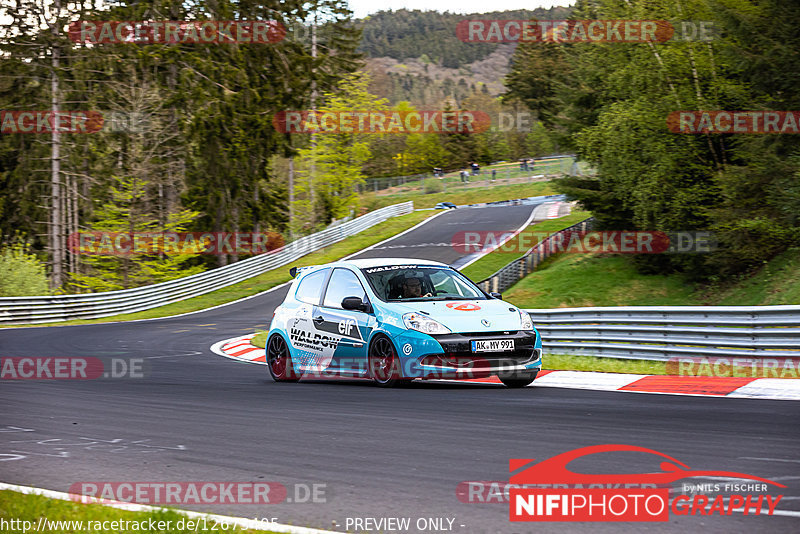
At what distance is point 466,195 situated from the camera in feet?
255

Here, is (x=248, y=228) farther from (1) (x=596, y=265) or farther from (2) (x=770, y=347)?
(2) (x=770, y=347)

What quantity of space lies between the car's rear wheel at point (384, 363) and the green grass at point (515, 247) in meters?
25.6

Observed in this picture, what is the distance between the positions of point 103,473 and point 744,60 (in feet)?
82.1

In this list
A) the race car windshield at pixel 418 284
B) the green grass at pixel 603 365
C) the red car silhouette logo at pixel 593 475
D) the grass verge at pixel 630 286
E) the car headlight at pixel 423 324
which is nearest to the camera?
the red car silhouette logo at pixel 593 475

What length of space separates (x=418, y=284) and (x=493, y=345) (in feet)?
5.67

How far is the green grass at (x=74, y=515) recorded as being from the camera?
4.54 metres

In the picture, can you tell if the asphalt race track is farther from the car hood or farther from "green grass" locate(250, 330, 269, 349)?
"green grass" locate(250, 330, 269, 349)

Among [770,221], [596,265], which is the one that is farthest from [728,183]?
[596,265]

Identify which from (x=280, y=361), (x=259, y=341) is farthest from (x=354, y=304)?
(x=259, y=341)

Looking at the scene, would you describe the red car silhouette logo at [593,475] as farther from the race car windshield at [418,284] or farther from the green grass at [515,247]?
the green grass at [515,247]

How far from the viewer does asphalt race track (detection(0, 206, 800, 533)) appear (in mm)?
5027

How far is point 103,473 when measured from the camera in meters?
6.25

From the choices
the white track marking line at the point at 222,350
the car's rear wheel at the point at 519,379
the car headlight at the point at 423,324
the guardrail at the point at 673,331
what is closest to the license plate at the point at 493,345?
the car headlight at the point at 423,324

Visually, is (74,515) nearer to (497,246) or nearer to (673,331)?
(673,331)
